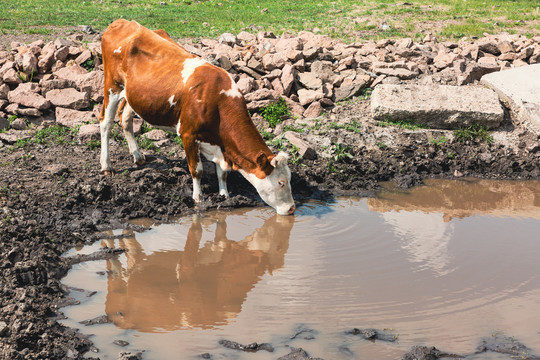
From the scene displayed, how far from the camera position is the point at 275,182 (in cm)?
820

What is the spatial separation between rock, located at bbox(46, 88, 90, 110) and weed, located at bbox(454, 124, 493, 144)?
6635 millimetres

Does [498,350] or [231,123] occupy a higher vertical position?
[231,123]

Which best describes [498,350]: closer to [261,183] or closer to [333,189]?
[261,183]

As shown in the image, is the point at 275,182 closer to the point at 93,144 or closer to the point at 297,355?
the point at 297,355

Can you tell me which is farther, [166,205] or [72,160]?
[72,160]

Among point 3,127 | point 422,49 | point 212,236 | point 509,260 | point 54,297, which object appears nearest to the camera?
point 54,297

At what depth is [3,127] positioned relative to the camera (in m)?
10.6

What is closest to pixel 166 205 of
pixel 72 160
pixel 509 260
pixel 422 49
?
pixel 72 160

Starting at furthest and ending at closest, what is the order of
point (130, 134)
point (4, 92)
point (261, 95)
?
1. point (4, 92)
2. point (261, 95)
3. point (130, 134)

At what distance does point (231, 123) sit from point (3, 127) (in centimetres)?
463

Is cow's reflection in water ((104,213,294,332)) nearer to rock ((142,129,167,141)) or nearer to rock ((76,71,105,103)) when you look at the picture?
rock ((142,129,167,141))

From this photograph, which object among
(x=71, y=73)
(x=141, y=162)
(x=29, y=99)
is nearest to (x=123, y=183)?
(x=141, y=162)

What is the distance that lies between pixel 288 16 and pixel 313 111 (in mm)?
9947

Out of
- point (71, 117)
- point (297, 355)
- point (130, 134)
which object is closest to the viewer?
point (297, 355)
